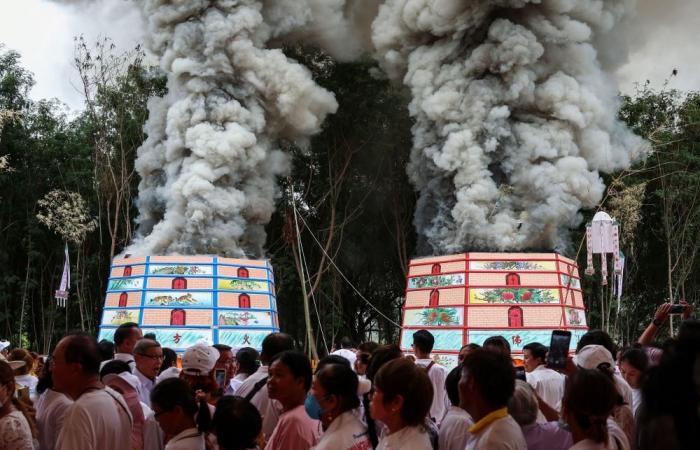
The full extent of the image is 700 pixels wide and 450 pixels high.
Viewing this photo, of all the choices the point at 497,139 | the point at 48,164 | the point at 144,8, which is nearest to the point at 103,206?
the point at 48,164

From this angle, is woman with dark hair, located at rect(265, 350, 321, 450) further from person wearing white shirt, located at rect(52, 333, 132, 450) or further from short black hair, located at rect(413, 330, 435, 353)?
short black hair, located at rect(413, 330, 435, 353)

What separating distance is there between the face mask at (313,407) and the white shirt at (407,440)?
0.60 meters

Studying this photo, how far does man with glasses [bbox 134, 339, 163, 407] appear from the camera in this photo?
7.27 metres

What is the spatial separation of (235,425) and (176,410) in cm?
46

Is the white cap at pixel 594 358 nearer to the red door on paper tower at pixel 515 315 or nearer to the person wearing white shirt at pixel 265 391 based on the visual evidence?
the person wearing white shirt at pixel 265 391

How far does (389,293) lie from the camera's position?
3291 cm

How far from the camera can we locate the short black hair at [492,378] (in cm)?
443

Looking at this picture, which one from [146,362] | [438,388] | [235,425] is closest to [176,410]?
[235,425]

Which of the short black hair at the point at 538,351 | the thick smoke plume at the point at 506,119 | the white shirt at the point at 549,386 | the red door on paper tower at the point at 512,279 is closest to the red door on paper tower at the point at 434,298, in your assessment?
the red door on paper tower at the point at 512,279

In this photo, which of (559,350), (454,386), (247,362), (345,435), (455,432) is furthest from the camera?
(247,362)

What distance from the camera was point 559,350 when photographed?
560 cm

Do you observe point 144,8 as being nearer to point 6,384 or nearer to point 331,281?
point 331,281

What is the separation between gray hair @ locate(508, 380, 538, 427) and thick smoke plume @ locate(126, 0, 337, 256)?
1926 cm

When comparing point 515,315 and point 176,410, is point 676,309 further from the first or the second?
point 515,315
